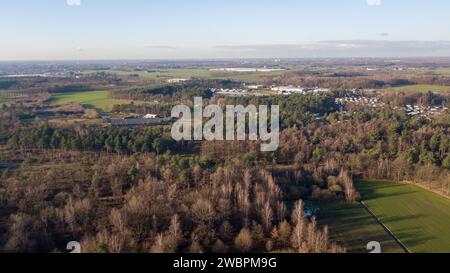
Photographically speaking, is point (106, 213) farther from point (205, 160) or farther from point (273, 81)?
point (273, 81)

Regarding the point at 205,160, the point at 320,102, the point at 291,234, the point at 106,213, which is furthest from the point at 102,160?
the point at 320,102

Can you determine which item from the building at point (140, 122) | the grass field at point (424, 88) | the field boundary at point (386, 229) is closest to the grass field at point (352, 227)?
the field boundary at point (386, 229)

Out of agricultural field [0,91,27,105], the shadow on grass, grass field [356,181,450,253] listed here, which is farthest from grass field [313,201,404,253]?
agricultural field [0,91,27,105]

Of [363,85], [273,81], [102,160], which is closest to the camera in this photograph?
[102,160]

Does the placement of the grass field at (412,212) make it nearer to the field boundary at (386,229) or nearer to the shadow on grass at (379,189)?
the shadow on grass at (379,189)

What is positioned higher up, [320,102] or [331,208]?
[320,102]

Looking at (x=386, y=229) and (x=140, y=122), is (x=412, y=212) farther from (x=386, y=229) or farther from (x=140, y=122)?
(x=140, y=122)

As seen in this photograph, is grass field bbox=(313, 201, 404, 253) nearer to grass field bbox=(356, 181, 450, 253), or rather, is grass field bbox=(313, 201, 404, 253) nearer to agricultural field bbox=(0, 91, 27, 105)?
grass field bbox=(356, 181, 450, 253)
